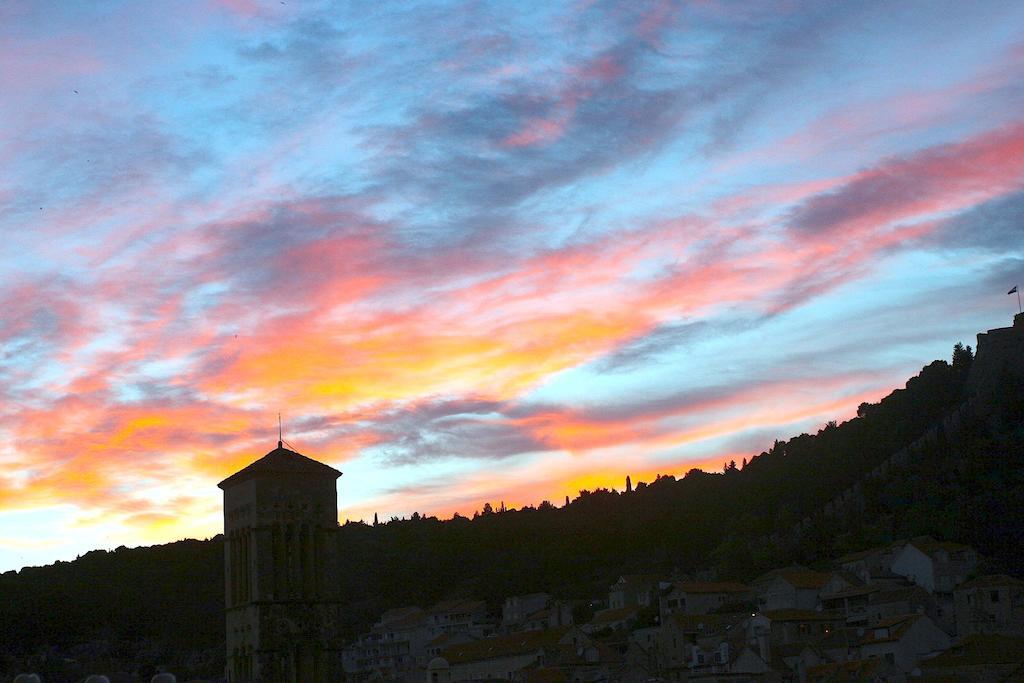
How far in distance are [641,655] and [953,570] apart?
67.6ft

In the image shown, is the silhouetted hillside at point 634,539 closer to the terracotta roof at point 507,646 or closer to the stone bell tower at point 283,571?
the terracotta roof at point 507,646

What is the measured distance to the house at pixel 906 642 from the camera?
75.3 metres

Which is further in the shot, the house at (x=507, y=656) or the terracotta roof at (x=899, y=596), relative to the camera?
the house at (x=507, y=656)

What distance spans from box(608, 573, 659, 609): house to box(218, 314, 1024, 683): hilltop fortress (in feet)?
235

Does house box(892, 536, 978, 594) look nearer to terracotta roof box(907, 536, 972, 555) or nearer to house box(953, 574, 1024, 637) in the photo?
terracotta roof box(907, 536, 972, 555)

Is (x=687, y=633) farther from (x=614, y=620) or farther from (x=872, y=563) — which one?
(x=614, y=620)

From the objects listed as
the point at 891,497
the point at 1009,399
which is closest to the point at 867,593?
the point at 891,497

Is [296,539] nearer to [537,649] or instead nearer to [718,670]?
[718,670]

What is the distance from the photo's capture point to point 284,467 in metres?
38.3

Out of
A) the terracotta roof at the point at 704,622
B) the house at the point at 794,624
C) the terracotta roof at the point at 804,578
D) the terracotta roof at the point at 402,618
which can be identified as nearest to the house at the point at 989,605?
the house at the point at 794,624

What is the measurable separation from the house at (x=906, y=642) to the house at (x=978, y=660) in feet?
10.2

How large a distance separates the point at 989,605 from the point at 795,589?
12.5 metres

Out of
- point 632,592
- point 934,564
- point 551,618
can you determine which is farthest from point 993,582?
point 551,618

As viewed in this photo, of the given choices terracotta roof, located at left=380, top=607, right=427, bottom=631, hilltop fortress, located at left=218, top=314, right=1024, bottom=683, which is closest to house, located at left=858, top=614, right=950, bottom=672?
hilltop fortress, located at left=218, top=314, right=1024, bottom=683
